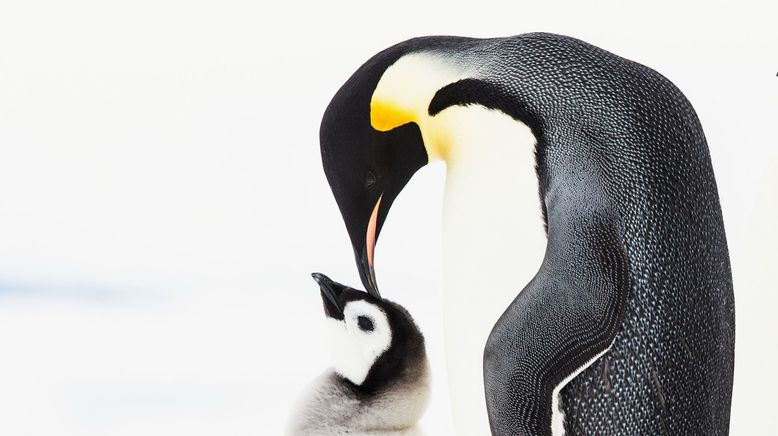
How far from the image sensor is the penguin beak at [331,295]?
1404 millimetres

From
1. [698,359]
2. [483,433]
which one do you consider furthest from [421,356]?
[698,359]

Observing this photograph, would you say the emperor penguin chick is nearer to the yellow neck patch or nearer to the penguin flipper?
the yellow neck patch

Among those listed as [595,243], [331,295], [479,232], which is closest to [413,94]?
[479,232]

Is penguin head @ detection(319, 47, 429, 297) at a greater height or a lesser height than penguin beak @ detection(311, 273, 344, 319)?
greater

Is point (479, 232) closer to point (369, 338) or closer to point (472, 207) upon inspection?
point (472, 207)

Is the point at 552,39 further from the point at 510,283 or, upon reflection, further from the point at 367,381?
the point at 367,381

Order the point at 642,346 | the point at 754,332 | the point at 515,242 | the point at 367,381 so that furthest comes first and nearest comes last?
→ 1. the point at 754,332
2. the point at 367,381
3. the point at 515,242
4. the point at 642,346

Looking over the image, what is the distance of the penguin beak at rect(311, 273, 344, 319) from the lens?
140 cm

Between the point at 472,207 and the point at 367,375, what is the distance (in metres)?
0.40

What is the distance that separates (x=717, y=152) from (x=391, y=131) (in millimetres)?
942

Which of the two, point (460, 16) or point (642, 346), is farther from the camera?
point (460, 16)

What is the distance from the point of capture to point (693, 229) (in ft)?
3.18

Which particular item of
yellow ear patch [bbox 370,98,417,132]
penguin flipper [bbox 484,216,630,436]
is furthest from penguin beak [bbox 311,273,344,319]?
penguin flipper [bbox 484,216,630,436]

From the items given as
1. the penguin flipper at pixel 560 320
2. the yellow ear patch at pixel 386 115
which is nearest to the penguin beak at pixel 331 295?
the yellow ear patch at pixel 386 115
